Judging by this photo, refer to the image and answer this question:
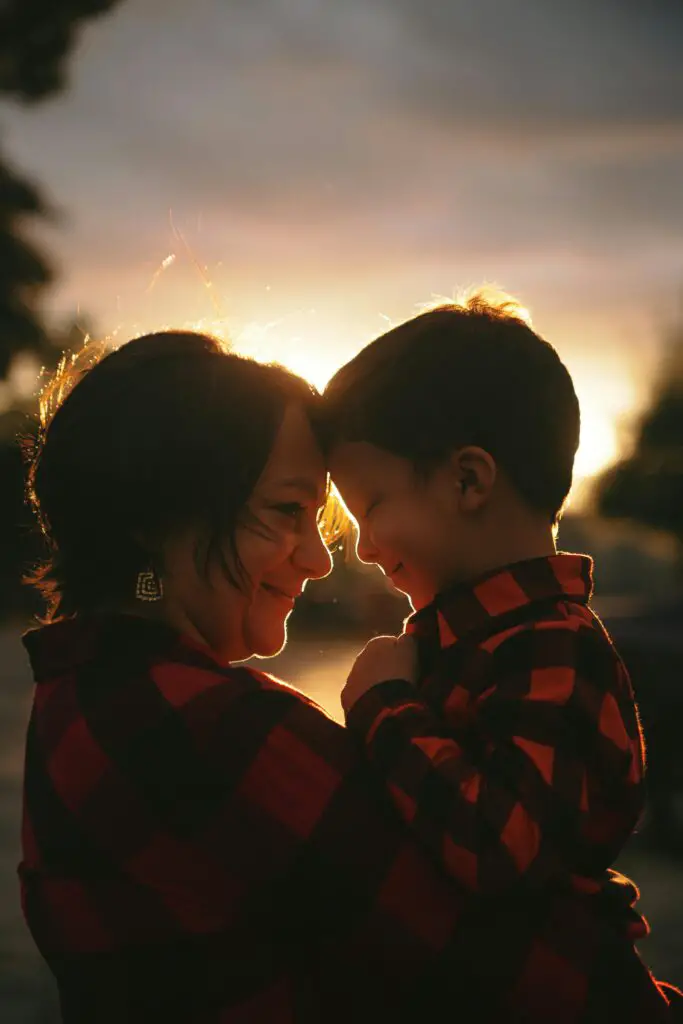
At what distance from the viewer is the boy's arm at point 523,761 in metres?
1.43

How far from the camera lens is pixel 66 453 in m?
1.70

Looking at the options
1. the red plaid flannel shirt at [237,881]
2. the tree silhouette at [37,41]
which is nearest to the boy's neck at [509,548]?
the red plaid flannel shirt at [237,881]

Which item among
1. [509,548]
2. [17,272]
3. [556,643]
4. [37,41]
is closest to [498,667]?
[556,643]

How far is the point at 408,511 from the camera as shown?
6.30 ft

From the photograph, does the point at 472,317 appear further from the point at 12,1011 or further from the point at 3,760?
the point at 3,760

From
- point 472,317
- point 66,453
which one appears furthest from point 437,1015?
point 472,317

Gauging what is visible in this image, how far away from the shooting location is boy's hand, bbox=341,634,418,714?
167 cm

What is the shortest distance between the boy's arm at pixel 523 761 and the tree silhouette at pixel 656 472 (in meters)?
22.5

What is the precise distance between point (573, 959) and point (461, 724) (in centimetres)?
32

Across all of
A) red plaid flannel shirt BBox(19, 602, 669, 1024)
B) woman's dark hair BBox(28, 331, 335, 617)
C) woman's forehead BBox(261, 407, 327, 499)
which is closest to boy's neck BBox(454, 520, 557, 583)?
woman's forehead BBox(261, 407, 327, 499)

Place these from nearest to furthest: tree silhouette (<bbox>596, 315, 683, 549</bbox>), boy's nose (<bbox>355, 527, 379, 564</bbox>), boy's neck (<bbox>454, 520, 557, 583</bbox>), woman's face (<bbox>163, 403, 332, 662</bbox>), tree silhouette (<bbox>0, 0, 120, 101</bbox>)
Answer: woman's face (<bbox>163, 403, 332, 662</bbox>)
boy's neck (<bbox>454, 520, 557, 583</bbox>)
boy's nose (<bbox>355, 527, 379, 564</bbox>)
tree silhouette (<bbox>0, 0, 120, 101</bbox>)
tree silhouette (<bbox>596, 315, 683, 549</bbox>)

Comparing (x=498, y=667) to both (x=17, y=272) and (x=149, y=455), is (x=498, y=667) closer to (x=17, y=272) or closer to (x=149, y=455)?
(x=149, y=455)

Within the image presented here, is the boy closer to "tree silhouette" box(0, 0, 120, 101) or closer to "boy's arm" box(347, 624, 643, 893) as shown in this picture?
"boy's arm" box(347, 624, 643, 893)

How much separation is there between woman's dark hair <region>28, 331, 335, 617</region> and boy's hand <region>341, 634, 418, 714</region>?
22 cm
